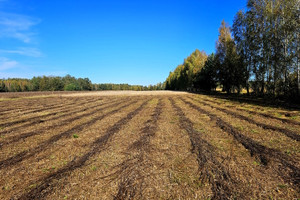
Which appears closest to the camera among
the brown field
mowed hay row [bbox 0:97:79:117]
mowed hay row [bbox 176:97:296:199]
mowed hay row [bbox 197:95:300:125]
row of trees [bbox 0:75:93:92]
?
mowed hay row [bbox 176:97:296:199]

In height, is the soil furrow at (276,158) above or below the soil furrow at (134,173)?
above

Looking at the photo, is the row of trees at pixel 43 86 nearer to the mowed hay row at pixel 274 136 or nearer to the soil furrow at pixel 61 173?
the soil furrow at pixel 61 173

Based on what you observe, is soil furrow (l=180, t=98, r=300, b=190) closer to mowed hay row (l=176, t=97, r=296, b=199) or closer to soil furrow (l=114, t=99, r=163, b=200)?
mowed hay row (l=176, t=97, r=296, b=199)

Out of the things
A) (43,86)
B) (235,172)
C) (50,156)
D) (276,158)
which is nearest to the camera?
(235,172)

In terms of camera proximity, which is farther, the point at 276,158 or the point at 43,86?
the point at 43,86

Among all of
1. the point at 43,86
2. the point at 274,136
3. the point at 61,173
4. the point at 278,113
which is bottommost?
the point at 61,173

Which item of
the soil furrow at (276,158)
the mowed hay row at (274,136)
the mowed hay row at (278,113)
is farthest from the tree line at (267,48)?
the soil furrow at (276,158)

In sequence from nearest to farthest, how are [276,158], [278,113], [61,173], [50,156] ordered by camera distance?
1. [61,173]
2. [276,158]
3. [50,156]
4. [278,113]

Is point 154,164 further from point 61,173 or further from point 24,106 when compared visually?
point 24,106

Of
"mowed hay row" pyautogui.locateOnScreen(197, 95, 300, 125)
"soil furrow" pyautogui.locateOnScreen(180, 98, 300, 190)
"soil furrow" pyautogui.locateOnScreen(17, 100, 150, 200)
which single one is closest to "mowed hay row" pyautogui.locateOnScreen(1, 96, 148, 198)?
"soil furrow" pyautogui.locateOnScreen(17, 100, 150, 200)

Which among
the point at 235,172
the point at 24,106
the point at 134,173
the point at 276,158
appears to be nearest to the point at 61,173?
the point at 134,173

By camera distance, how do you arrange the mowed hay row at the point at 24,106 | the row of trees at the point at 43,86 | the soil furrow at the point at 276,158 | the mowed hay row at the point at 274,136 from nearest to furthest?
1. the soil furrow at the point at 276,158
2. the mowed hay row at the point at 274,136
3. the mowed hay row at the point at 24,106
4. the row of trees at the point at 43,86

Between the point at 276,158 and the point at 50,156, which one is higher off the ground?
the point at 276,158

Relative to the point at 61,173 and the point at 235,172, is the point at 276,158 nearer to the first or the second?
the point at 235,172
